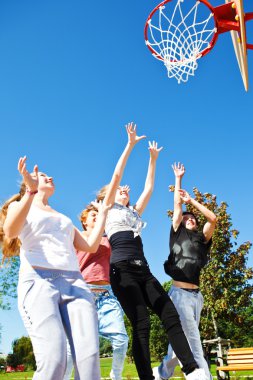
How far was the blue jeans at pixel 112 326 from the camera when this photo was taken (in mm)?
5203

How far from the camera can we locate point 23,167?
11.8 ft

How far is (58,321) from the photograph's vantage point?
11.0 ft

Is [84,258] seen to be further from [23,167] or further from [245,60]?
[245,60]

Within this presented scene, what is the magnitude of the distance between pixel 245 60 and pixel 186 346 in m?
4.19

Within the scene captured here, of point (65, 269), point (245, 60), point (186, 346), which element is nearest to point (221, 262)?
point (245, 60)

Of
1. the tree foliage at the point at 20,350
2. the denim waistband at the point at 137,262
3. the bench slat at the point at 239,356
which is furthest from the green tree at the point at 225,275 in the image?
the tree foliage at the point at 20,350

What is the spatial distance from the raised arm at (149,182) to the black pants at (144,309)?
1042 millimetres

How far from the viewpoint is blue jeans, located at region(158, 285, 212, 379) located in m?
5.33

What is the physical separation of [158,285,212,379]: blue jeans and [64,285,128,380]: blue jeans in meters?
0.60

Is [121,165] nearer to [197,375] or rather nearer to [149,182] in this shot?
[149,182]

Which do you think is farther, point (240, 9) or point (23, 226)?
point (240, 9)

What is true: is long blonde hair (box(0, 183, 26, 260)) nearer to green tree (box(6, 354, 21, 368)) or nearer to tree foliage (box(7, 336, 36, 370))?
tree foliage (box(7, 336, 36, 370))

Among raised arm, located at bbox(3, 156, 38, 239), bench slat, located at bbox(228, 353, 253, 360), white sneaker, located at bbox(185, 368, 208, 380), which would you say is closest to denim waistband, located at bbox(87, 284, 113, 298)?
white sneaker, located at bbox(185, 368, 208, 380)

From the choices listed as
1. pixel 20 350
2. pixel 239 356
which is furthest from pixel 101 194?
pixel 20 350
